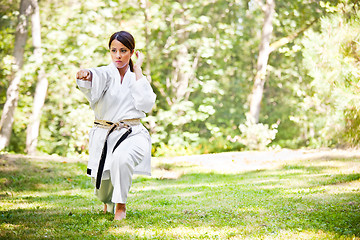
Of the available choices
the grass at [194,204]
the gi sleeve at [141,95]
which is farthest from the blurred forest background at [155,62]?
the gi sleeve at [141,95]

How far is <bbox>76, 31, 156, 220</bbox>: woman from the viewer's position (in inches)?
187

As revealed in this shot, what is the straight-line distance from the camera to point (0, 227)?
4531 mm

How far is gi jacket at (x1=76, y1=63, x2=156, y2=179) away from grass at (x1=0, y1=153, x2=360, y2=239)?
2.14ft

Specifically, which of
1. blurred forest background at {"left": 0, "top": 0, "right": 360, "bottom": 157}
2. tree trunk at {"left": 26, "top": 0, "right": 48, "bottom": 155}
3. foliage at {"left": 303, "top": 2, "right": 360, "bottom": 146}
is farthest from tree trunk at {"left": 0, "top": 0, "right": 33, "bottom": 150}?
foliage at {"left": 303, "top": 2, "right": 360, "bottom": 146}

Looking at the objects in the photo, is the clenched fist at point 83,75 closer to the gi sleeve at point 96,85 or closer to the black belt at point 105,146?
the gi sleeve at point 96,85

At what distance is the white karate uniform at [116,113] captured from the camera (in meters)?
4.73

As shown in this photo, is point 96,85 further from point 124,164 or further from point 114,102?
point 124,164

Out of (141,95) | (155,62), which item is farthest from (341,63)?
(155,62)

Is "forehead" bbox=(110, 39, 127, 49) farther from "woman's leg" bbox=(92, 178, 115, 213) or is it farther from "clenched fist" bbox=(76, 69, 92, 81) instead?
"woman's leg" bbox=(92, 178, 115, 213)

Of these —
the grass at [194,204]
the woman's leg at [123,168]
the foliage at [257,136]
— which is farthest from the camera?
the foliage at [257,136]

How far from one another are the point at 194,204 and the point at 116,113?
6.27ft

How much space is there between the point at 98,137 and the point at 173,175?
205 inches

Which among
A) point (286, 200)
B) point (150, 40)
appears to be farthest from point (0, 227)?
point (150, 40)

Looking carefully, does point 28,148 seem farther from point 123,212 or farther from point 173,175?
point 123,212
